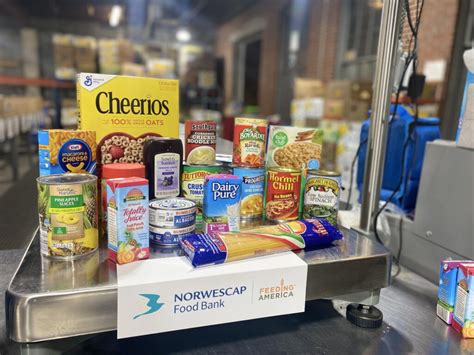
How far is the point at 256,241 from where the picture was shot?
2.41 feet

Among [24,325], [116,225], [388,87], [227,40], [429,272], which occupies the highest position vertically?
[227,40]

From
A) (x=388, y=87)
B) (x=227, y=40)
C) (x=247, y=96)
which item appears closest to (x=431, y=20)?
(x=388, y=87)

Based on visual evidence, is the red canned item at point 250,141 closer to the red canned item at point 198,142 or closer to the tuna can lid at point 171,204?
the red canned item at point 198,142

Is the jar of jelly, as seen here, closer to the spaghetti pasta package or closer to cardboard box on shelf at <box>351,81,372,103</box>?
the spaghetti pasta package

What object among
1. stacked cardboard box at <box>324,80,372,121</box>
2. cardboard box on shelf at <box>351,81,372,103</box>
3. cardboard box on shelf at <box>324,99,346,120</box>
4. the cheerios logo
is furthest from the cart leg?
cardboard box on shelf at <box>324,99,346,120</box>

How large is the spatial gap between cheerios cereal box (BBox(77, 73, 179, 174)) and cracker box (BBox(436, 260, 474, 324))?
0.68 metres

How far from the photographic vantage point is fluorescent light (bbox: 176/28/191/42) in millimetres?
8302

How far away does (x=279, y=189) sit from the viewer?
34.7 inches

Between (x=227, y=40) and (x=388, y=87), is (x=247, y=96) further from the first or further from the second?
(x=388, y=87)

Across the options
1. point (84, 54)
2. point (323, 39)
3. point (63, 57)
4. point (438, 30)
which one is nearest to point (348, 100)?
point (438, 30)

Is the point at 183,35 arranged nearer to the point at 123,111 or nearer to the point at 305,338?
the point at 123,111

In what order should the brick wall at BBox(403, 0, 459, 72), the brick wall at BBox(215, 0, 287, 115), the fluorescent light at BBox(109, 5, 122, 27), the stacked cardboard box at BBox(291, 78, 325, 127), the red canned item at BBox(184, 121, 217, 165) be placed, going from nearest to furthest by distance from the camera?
1. the red canned item at BBox(184, 121, 217, 165)
2. the brick wall at BBox(403, 0, 459, 72)
3. the stacked cardboard box at BBox(291, 78, 325, 127)
4. the fluorescent light at BBox(109, 5, 122, 27)
5. the brick wall at BBox(215, 0, 287, 115)

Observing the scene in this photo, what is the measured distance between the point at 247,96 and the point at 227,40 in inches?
65.0

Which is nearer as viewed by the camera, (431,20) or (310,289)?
(310,289)
